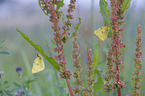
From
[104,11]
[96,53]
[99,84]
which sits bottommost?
[99,84]

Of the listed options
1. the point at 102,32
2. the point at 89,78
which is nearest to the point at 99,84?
the point at 89,78

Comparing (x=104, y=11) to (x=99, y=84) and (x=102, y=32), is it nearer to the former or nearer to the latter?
(x=102, y=32)

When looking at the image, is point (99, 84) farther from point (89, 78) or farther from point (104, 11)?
point (104, 11)

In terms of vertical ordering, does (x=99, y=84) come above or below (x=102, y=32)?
below

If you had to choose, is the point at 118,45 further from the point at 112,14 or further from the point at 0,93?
the point at 0,93

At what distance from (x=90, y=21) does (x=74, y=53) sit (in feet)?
2.20

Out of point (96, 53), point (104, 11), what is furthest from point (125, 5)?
point (96, 53)

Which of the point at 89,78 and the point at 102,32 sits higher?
the point at 102,32

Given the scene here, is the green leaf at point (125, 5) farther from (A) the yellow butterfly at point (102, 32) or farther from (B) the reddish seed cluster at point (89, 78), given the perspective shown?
(B) the reddish seed cluster at point (89, 78)

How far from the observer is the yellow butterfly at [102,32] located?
80 centimetres

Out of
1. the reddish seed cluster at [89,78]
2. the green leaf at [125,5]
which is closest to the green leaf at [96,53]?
the reddish seed cluster at [89,78]

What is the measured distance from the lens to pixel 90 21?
149 cm

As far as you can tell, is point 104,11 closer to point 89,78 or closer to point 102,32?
point 102,32

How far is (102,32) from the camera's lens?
2.67 ft
